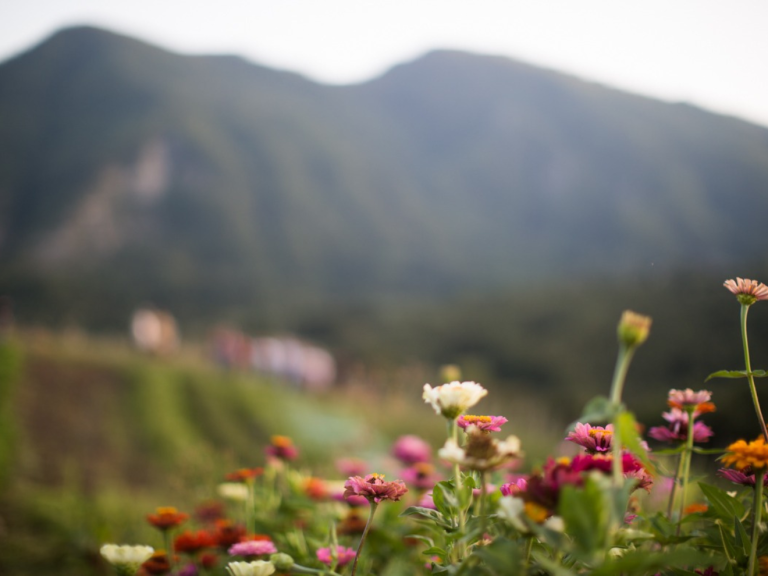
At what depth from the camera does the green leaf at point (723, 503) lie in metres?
0.95

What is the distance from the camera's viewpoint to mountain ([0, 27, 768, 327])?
3409 centimetres

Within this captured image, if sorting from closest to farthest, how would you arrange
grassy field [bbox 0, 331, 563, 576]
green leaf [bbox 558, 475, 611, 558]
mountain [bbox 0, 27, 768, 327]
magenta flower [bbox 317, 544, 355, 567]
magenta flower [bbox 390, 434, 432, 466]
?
1. green leaf [bbox 558, 475, 611, 558]
2. magenta flower [bbox 317, 544, 355, 567]
3. magenta flower [bbox 390, 434, 432, 466]
4. grassy field [bbox 0, 331, 563, 576]
5. mountain [bbox 0, 27, 768, 327]

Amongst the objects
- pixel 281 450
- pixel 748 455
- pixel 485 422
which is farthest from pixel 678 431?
pixel 281 450

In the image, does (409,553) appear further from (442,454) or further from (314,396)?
(314,396)

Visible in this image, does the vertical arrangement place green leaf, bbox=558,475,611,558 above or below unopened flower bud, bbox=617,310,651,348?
below

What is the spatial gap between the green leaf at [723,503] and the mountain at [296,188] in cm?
2492

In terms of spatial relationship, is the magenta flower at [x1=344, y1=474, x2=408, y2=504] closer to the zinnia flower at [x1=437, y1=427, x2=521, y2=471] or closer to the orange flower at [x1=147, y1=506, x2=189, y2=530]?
the zinnia flower at [x1=437, y1=427, x2=521, y2=471]

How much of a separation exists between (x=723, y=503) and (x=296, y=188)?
47.3 m

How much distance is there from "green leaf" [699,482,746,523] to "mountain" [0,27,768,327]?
24.9m

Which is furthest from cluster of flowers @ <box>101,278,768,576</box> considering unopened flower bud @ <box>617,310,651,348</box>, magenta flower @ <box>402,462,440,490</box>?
magenta flower @ <box>402,462,440,490</box>

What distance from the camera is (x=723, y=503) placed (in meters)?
0.96

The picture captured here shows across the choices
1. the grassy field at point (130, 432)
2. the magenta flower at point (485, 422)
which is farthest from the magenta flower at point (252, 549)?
the grassy field at point (130, 432)

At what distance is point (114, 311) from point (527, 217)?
35.7 metres

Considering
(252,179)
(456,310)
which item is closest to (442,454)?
(456,310)
